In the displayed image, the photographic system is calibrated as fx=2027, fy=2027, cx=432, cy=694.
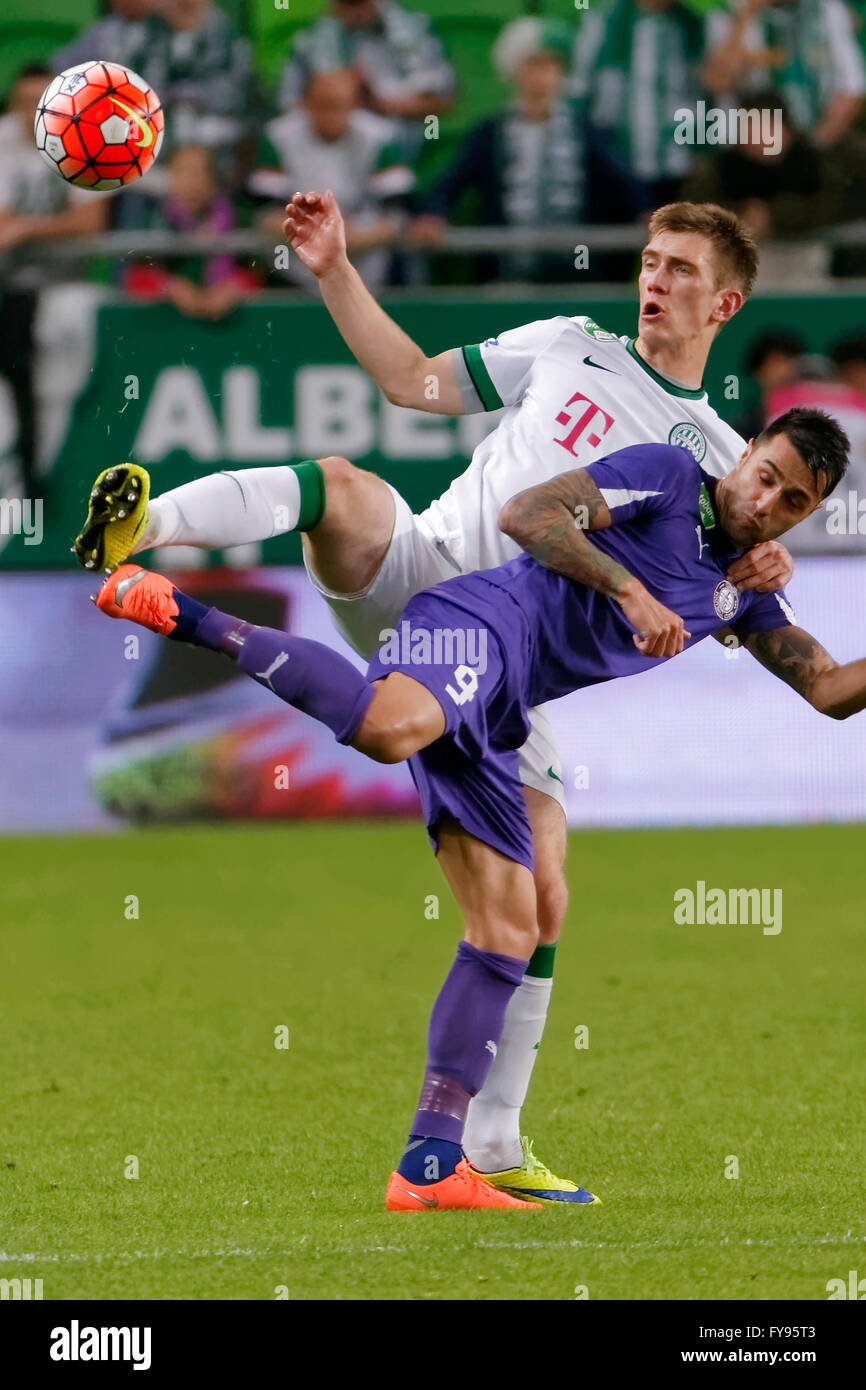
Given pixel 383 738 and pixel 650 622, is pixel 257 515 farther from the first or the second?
pixel 650 622

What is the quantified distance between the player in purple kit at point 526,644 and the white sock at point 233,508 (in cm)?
21

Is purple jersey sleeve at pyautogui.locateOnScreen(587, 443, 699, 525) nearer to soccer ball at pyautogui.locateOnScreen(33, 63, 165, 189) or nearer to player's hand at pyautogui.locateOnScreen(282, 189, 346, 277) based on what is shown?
player's hand at pyautogui.locateOnScreen(282, 189, 346, 277)

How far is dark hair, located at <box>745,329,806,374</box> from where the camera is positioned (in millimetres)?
10883

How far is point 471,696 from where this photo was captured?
182 inches

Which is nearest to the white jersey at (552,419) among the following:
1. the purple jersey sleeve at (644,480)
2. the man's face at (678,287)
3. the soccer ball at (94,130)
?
the man's face at (678,287)

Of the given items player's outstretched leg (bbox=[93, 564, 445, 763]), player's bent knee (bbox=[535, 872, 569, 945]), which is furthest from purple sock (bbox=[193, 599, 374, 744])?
player's bent knee (bbox=[535, 872, 569, 945])

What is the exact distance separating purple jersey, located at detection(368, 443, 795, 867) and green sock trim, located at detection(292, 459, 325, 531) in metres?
0.31

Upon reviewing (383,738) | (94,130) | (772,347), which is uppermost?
(772,347)

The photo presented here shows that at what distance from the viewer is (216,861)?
10336 millimetres

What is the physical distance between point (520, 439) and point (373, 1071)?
2172 millimetres

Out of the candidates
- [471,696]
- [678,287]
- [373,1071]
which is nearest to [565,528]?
[471,696]

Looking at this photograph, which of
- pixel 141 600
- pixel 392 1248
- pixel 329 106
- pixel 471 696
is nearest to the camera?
pixel 392 1248

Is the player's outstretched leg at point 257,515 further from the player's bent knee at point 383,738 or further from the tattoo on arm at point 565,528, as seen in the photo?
the player's bent knee at point 383,738

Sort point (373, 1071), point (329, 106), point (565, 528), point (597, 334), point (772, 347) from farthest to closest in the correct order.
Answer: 1. point (329, 106)
2. point (772, 347)
3. point (373, 1071)
4. point (597, 334)
5. point (565, 528)
